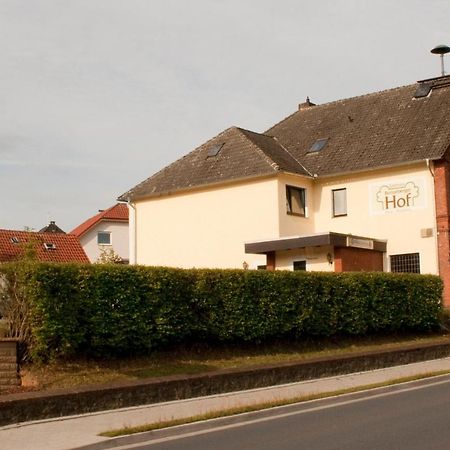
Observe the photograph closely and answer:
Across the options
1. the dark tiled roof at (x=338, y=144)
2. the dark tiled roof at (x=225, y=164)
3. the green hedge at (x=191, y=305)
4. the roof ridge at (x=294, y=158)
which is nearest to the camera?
the green hedge at (x=191, y=305)

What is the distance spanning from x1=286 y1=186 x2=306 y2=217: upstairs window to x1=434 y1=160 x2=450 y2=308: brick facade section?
233 inches

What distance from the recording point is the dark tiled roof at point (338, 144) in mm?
33000

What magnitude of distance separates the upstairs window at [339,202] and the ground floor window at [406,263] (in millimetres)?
3312

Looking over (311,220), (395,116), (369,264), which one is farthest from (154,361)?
(395,116)

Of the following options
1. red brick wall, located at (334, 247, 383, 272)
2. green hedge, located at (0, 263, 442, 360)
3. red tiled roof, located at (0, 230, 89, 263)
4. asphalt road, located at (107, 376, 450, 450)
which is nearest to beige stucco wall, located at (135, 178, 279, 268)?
red brick wall, located at (334, 247, 383, 272)

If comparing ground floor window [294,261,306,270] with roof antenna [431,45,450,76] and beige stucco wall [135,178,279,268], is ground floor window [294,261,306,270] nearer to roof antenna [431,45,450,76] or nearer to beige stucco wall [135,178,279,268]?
beige stucco wall [135,178,279,268]

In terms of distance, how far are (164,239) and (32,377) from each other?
22.4m

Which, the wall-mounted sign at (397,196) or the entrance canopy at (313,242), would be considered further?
the wall-mounted sign at (397,196)

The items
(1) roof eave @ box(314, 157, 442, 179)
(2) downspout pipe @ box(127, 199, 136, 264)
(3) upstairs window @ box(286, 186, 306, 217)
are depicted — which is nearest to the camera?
(1) roof eave @ box(314, 157, 442, 179)

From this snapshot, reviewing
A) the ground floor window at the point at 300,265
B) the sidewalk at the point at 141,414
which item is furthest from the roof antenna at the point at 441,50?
the sidewalk at the point at 141,414

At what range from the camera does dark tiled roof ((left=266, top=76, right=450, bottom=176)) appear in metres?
32.7

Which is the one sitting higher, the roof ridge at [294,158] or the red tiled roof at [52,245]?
the roof ridge at [294,158]

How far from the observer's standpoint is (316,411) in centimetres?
1230

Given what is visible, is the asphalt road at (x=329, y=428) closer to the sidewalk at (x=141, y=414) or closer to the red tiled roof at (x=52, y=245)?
the sidewalk at (x=141, y=414)
